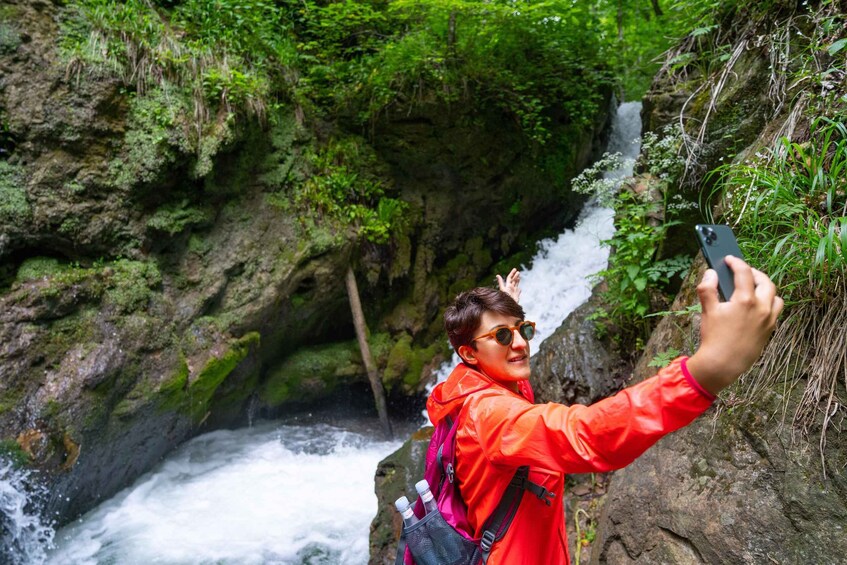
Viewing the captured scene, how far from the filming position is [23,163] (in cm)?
504

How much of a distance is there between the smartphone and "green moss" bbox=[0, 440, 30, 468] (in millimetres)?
5519

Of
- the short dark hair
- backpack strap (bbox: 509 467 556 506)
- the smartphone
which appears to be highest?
the smartphone

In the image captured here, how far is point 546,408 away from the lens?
46.4 inches

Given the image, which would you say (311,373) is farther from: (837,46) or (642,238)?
(837,46)

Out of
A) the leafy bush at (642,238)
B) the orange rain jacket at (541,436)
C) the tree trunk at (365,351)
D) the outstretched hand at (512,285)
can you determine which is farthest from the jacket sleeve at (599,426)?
the tree trunk at (365,351)

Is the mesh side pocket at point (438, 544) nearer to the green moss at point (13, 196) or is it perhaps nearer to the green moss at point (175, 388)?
the green moss at point (175, 388)

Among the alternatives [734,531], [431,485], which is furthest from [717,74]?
[431,485]

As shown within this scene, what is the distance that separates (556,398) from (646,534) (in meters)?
2.20

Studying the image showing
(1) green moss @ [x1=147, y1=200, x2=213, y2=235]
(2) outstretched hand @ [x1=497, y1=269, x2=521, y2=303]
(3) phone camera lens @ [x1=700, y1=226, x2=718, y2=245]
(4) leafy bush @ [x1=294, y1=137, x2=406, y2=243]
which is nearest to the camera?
(3) phone camera lens @ [x1=700, y1=226, x2=718, y2=245]

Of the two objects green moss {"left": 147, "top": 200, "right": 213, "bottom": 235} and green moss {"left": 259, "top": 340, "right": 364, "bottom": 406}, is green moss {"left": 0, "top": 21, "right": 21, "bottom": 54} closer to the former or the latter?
green moss {"left": 147, "top": 200, "right": 213, "bottom": 235}

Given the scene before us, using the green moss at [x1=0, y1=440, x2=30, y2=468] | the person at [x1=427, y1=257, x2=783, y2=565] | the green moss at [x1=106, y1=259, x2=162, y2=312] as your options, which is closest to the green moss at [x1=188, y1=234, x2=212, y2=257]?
the green moss at [x1=106, y1=259, x2=162, y2=312]

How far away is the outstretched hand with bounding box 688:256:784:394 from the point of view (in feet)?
3.04

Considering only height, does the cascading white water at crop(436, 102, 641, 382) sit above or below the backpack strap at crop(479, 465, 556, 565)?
below

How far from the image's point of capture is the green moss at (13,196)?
484 centimetres
